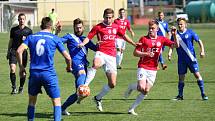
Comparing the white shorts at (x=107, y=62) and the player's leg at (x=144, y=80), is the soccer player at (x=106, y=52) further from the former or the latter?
the player's leg at (x=144, y=80)

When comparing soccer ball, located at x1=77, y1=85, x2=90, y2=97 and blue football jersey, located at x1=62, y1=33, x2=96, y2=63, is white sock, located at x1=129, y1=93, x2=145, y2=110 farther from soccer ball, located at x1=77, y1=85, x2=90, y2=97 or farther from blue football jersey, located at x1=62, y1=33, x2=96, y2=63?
blue football jersey, located at x1=62, y1=33, x2=96, y2=63

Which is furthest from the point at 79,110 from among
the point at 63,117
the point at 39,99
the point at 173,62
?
the point at 173,62

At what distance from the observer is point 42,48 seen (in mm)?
10156

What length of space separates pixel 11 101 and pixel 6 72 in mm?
7942

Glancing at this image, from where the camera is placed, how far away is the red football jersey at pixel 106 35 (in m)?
13.1

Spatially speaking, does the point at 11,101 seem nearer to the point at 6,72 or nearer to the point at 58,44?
the point at 58,44

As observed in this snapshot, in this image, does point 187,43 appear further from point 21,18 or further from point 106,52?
point 21,18

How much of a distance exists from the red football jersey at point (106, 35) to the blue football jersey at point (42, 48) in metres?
2.90

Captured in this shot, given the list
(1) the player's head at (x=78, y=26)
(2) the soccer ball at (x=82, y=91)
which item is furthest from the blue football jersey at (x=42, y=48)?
(1) the player's head at (x=78, y=26)

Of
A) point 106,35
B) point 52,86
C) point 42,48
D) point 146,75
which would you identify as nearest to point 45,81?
point 52,86

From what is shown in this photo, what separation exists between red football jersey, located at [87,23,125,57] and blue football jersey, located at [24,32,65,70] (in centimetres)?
290

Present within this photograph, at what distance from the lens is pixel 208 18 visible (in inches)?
3391

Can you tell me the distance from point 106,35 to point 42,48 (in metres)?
3.22

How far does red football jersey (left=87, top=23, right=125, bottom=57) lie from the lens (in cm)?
1310
